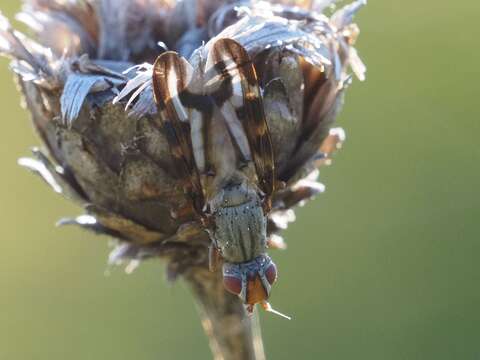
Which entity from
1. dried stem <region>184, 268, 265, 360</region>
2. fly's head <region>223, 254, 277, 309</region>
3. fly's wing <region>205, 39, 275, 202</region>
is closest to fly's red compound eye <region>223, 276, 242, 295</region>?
fly's head <region>223, 254, 277, 309</region>

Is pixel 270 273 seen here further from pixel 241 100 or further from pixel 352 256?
pixel 352 256

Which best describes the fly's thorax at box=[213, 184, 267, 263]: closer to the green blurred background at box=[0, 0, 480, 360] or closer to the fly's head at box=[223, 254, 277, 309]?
the fly's head at box=[223, 254, 277, 309]

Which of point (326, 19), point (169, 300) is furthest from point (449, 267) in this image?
point (326, 19)

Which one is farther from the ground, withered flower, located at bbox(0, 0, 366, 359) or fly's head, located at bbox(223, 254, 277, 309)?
withered flower, located at bbox(0, 0, 366, 359)

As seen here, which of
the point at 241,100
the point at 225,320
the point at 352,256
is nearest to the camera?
the point at 241,100

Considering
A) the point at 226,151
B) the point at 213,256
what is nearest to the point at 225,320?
the point at 213,256

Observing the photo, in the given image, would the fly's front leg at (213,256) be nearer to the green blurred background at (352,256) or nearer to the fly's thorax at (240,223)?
the fly's thorax at (240,223)
